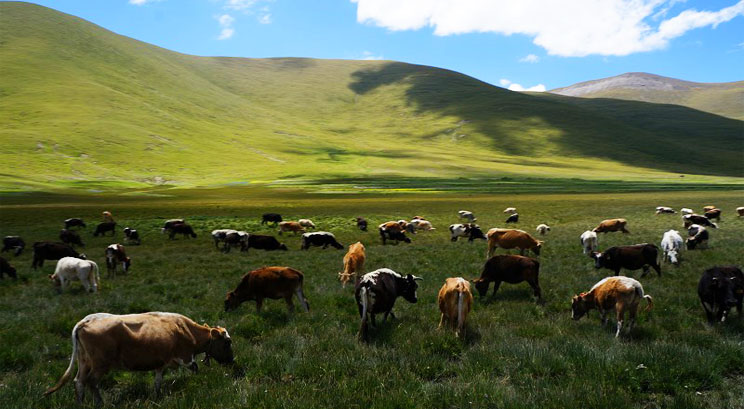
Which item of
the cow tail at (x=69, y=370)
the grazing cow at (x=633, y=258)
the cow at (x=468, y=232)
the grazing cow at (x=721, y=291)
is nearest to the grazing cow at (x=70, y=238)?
the cow at (x=468, y=232)

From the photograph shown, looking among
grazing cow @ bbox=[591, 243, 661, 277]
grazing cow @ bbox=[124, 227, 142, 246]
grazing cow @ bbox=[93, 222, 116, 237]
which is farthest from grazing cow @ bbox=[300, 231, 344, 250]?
grazing cow @ bbox=[93, 222, 116, 237]

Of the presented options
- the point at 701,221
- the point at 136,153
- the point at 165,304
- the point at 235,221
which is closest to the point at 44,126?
the point at 136,153

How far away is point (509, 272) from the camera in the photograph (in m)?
12.8

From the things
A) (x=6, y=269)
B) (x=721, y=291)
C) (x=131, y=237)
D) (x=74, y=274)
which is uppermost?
(x=721, y=291)

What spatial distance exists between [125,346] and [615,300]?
1019cm

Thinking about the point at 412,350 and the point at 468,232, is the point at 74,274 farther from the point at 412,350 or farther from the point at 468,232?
the point at 468,232

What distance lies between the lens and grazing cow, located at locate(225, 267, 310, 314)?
39.2ft

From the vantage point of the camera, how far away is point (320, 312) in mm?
11344

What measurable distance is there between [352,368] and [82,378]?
4276 mm

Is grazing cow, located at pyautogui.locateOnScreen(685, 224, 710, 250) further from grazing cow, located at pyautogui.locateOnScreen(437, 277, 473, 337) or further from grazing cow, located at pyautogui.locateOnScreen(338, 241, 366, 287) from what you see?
grazing cow, located at pyautogui.locateOnScreen(437, 277, 473, 337)

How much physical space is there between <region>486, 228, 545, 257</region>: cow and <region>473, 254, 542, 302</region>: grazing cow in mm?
9025

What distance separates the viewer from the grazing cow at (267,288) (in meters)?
11.9

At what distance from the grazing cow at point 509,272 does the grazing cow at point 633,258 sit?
4.71m

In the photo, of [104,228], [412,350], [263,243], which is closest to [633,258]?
[412,350]
